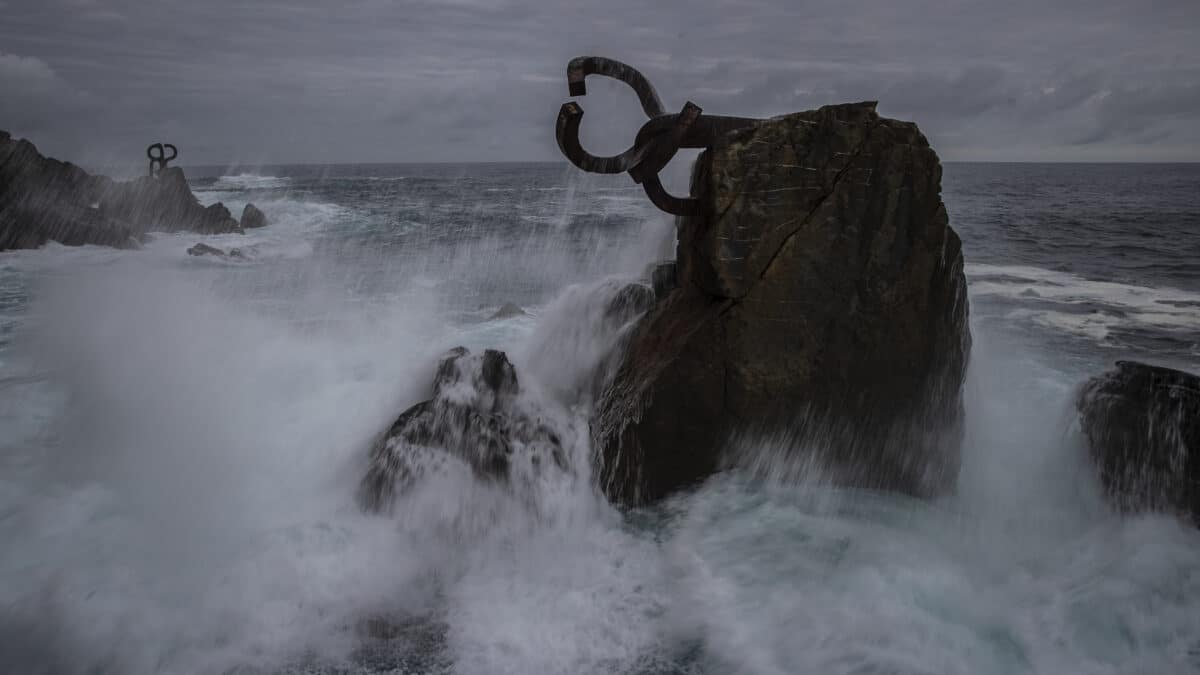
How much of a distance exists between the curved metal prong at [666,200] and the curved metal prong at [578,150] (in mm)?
134

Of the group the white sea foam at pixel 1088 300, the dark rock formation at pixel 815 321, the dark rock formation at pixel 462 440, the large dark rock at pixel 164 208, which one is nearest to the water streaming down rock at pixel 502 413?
the dark rock formation at pixel 462 440

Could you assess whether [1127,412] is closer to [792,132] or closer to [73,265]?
[792,132]

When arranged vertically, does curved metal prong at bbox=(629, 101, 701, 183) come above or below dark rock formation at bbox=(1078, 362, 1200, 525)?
above

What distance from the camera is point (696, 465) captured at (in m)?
4.10

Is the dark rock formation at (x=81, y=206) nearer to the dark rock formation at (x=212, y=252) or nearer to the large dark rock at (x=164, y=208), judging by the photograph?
the large dark rock at (x=164, y=208)

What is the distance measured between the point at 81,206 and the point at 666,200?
19.2m

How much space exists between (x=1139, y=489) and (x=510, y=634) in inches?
133

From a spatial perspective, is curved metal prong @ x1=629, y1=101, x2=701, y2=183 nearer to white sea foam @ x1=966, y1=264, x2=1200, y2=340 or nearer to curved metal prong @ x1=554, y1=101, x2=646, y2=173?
curved metal prong @ x1=554, y1=101, x2=646, y2=173

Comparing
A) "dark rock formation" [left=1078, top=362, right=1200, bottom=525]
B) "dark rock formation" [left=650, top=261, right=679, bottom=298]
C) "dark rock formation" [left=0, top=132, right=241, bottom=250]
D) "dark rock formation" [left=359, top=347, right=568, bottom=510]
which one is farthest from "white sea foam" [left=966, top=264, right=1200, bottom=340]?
"dark rock formation" [left=0, top=132, right=241, bottom=250]

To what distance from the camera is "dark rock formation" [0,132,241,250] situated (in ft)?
50.4

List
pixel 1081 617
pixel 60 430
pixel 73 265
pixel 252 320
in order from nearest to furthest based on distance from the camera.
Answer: pixel 1081 617
pixel 60 430
pixel 252 320
pixel 73 265

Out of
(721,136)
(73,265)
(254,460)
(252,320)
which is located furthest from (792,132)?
(73,265)

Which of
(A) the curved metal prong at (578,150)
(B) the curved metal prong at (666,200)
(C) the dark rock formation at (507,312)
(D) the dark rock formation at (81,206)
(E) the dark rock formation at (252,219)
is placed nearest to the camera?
(A) the curved metal prong at (578,150)

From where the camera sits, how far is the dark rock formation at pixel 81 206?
15.4 metres
